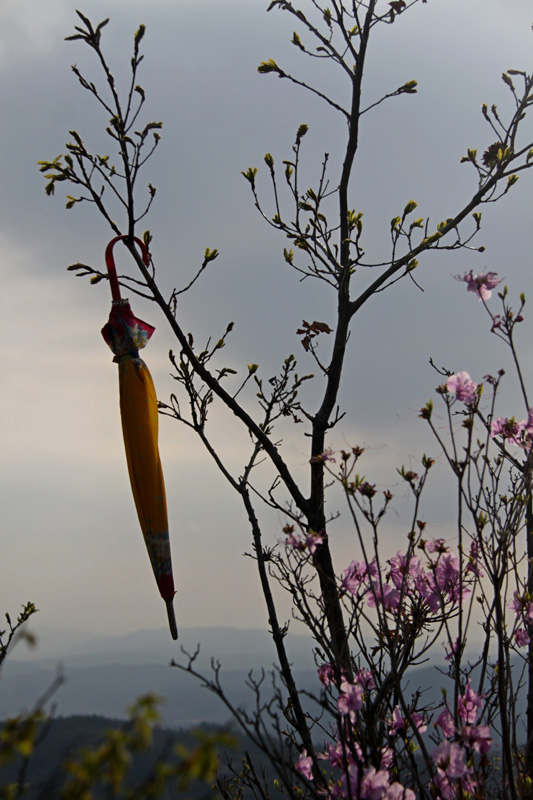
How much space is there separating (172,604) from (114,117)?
2.63m

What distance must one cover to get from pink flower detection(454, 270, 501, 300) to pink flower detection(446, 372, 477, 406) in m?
0.67

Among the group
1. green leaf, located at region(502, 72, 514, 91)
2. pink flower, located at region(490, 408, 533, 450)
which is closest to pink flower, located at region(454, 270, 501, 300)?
pink flower, located at region(490, 408, 533, 450)

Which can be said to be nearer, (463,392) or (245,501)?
(463,392)

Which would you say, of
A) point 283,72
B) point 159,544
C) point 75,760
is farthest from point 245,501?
point 75,760

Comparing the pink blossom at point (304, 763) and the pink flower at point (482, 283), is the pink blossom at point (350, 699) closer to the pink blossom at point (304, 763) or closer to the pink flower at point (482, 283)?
the pink blossom at point (304, 763)

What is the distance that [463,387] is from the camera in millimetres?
3246

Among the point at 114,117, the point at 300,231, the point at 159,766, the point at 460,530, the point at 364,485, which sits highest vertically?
the point at 114,117

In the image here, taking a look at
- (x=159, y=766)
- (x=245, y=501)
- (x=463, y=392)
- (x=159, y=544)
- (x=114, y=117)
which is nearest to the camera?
(x=159, y=766)

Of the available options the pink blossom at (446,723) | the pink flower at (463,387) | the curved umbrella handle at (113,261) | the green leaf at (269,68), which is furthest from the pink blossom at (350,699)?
the green leaf at (269,68)

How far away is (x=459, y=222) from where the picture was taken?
183 inches

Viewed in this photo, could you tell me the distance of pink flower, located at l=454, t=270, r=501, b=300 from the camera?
3707 mm

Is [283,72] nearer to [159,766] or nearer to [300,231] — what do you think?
[300,231]

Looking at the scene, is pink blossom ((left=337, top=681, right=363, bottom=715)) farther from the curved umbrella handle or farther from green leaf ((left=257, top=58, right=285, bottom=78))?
green leaf ((left=257, top=58, right=285, bottom=78))

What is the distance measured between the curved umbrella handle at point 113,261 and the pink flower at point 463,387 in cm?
182
